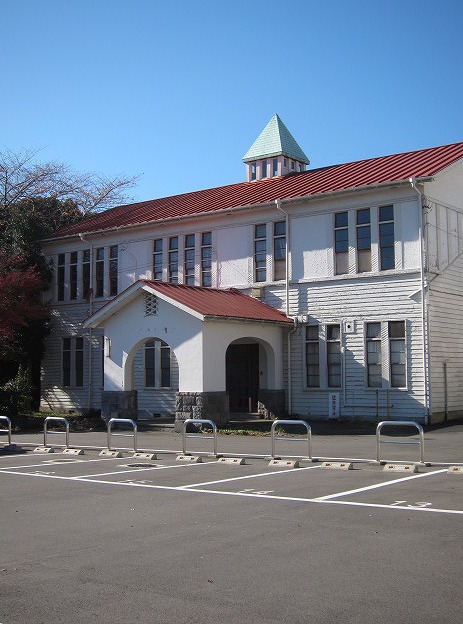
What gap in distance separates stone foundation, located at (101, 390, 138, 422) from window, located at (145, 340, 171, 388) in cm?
412

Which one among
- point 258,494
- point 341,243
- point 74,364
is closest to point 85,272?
point 74,364

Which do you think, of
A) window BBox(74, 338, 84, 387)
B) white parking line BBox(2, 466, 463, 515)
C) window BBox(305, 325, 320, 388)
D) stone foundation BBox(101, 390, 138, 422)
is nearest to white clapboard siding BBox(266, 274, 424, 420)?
window BBox(305, 325, 320, 388)

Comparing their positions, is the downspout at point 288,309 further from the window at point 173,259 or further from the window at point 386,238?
the window at point 173,259

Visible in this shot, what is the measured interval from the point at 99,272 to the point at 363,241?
12.4 metres

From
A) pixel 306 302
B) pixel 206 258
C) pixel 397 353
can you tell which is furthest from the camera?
pixel 206 258

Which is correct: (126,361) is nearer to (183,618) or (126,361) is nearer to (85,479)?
(85,479)

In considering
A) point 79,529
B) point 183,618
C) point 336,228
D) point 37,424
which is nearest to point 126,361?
point 37,424

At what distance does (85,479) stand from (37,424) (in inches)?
529

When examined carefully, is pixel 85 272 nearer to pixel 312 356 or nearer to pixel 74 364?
pixel 74 364

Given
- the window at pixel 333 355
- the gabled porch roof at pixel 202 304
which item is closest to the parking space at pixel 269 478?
the gabled porch roof at pixel 202 304

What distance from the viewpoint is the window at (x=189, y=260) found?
93.9 ft

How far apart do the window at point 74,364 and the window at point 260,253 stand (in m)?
9.29

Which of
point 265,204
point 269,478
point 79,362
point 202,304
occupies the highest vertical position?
point 265,204

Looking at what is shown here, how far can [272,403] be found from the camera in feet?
83.3
